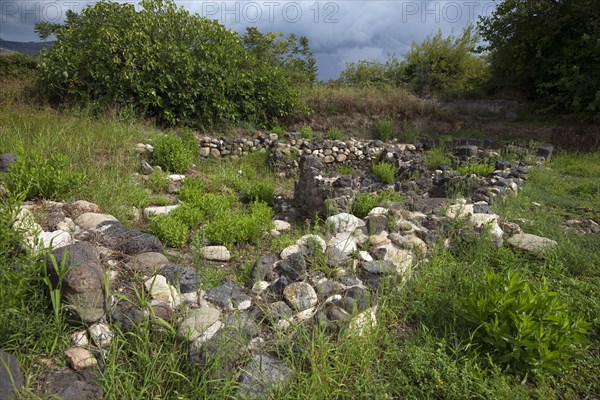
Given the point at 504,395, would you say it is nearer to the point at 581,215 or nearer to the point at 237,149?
the point at 581,215

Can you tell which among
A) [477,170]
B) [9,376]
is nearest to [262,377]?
[9,376]

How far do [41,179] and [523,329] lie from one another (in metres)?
4.15

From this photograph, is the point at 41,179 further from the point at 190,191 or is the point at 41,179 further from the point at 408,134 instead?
the point at 408,134

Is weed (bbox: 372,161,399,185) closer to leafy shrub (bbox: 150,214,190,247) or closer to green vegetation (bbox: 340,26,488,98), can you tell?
leafy shrub (bbox: 150,214,190,247)

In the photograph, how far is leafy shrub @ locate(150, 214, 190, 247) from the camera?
363 cm

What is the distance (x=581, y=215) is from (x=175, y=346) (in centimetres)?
552

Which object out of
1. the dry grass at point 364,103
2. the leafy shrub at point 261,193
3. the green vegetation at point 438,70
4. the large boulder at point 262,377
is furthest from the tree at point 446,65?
the large boulder at point 262,377

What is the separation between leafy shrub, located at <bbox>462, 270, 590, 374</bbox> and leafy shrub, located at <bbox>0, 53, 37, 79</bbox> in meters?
12.2

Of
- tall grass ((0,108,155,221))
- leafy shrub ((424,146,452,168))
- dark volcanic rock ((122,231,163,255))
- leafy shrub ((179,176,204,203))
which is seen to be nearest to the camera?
dark volcanic rock ((122,231,163,255))

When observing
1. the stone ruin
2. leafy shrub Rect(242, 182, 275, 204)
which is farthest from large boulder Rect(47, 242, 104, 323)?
leafy shrub Rect(242, 182, 275, 204)

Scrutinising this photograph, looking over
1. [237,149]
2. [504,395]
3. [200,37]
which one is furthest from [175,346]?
[200,37]

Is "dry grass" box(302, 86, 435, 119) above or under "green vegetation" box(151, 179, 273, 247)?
above

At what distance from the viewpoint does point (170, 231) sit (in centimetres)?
363

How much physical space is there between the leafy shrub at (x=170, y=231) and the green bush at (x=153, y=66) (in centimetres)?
575
